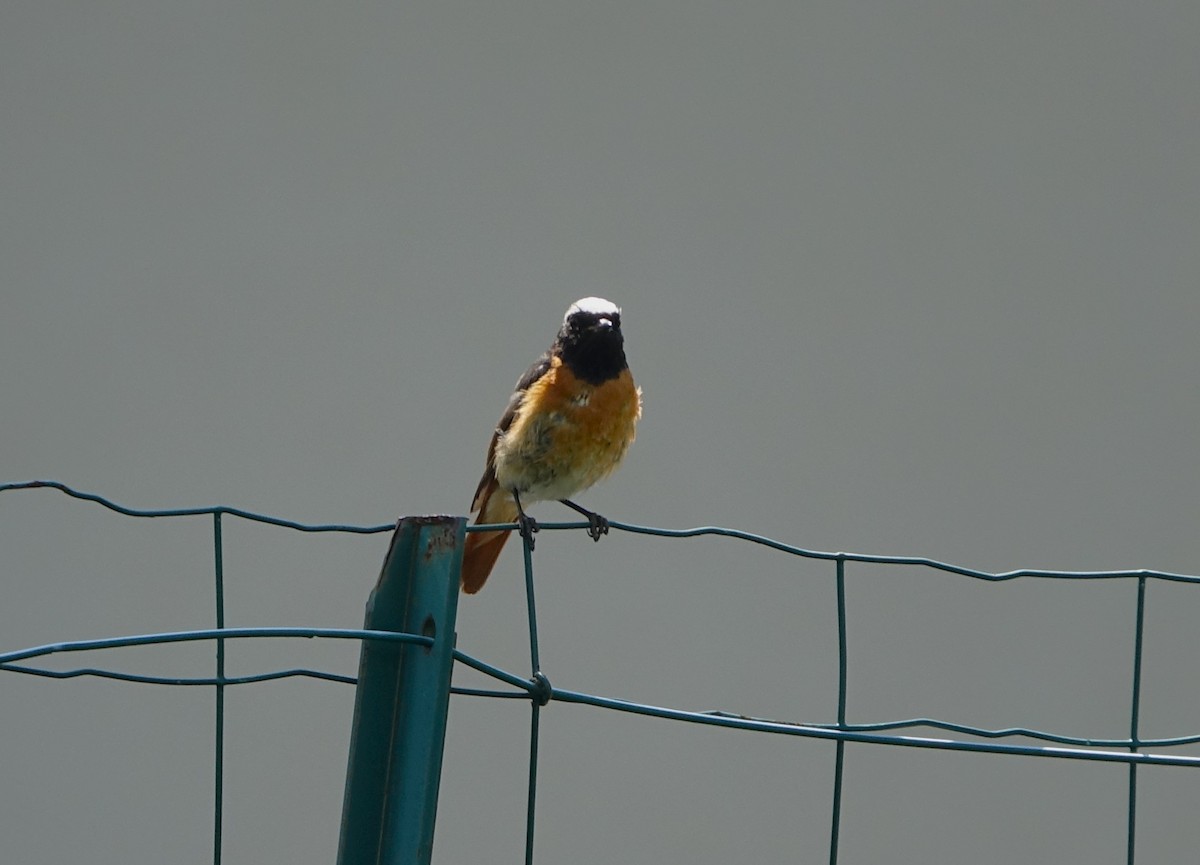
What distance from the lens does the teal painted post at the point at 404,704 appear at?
4.03 ft

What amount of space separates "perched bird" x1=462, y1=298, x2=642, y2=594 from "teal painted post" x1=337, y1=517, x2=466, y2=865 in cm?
180

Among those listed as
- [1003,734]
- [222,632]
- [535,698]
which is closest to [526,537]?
[535,698]

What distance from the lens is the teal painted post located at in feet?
4.03

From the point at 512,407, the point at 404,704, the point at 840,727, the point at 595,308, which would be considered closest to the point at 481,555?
the point at 512,407

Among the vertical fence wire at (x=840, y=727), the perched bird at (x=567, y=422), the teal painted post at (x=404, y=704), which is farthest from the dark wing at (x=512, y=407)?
the teal painted post at (x=404, y=704)

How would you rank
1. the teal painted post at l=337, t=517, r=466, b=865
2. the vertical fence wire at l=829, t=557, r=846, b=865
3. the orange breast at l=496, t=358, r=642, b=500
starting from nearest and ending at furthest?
the teal painted post at l=337, t=517, r=466, b=865 → the vertical fence wire at l=829, t=557, r=846, b=865 → the orange breast at l=496, t=358, r=642, b=500

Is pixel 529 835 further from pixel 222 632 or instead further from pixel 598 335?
pixel 598 335

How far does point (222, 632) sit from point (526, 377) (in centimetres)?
218

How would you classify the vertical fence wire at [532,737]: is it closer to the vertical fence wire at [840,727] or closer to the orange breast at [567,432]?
the vertical fence wire at [840,727]

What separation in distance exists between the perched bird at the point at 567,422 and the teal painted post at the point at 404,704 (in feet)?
5.89

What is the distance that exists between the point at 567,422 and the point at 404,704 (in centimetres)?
190

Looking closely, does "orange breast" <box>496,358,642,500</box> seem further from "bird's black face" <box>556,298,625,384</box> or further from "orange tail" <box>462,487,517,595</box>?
"orange tail" <box>462,487,517,595</box>

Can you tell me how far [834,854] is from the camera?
1604 mm

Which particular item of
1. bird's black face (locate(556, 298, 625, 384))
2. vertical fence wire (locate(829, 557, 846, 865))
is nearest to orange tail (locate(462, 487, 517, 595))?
bird's black face (locate(556, 298, 625, 384))
